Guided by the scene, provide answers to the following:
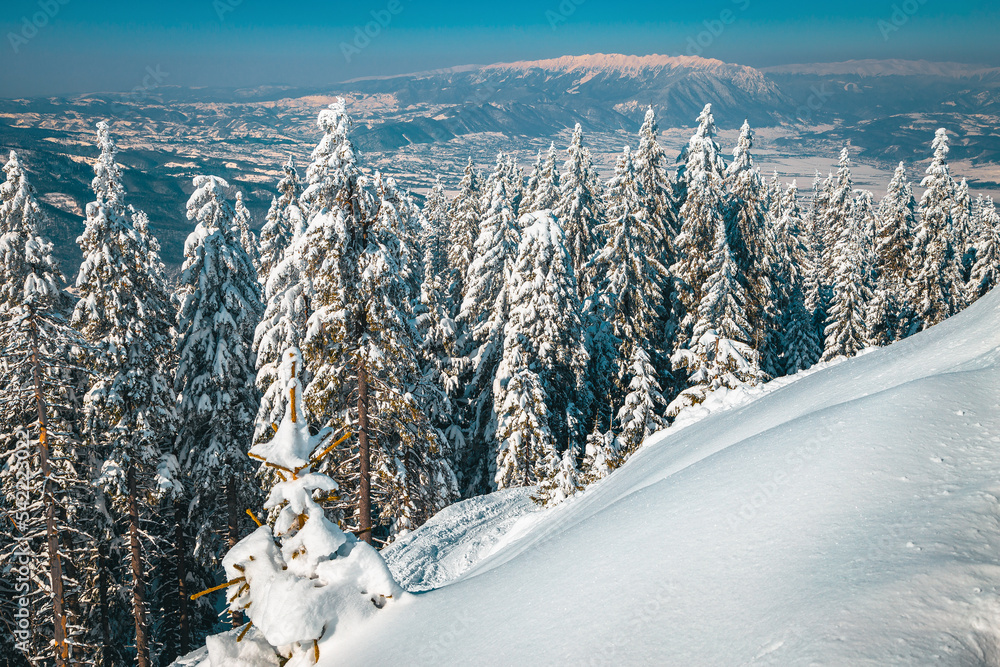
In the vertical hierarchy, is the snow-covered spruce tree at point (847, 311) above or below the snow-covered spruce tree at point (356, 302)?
below

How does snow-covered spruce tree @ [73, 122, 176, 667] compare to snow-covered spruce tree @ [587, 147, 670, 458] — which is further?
snow-covered spruce tree @ [587, 147, 670, 458]

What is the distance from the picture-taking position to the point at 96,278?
16.5 meters

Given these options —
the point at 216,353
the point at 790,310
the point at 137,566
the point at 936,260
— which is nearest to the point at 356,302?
the point at 216,353

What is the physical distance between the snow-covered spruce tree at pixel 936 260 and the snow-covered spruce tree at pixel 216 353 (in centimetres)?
3471

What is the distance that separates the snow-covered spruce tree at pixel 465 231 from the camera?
112 ft

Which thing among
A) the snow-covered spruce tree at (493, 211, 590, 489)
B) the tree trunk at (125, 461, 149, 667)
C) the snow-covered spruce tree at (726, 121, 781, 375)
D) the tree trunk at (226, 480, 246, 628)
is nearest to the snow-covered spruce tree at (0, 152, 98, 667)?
the tree trunk at (125, 461, 149, 667)

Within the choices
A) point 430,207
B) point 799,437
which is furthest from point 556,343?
point 430,207

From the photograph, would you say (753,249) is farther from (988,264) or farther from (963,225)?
(963,225)

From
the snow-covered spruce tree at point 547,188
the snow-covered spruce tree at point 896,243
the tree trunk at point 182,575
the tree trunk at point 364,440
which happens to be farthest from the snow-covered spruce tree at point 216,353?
the snow-covered spruce tree at point 896,243

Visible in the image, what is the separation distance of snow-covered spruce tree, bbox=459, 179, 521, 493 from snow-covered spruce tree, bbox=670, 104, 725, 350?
8.04 m

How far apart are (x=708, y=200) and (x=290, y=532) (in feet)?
76.0

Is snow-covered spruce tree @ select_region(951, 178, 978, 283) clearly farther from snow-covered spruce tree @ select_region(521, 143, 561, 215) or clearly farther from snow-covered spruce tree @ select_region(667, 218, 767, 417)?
snow-covered spruce tree @ select_region(521, 143, 561, 215)

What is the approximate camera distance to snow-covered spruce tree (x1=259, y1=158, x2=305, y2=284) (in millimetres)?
20617

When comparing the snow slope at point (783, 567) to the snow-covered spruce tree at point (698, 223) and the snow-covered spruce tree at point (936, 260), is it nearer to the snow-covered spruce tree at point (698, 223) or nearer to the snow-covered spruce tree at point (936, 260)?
the snow-covered spruce tree at point (698, 223)
